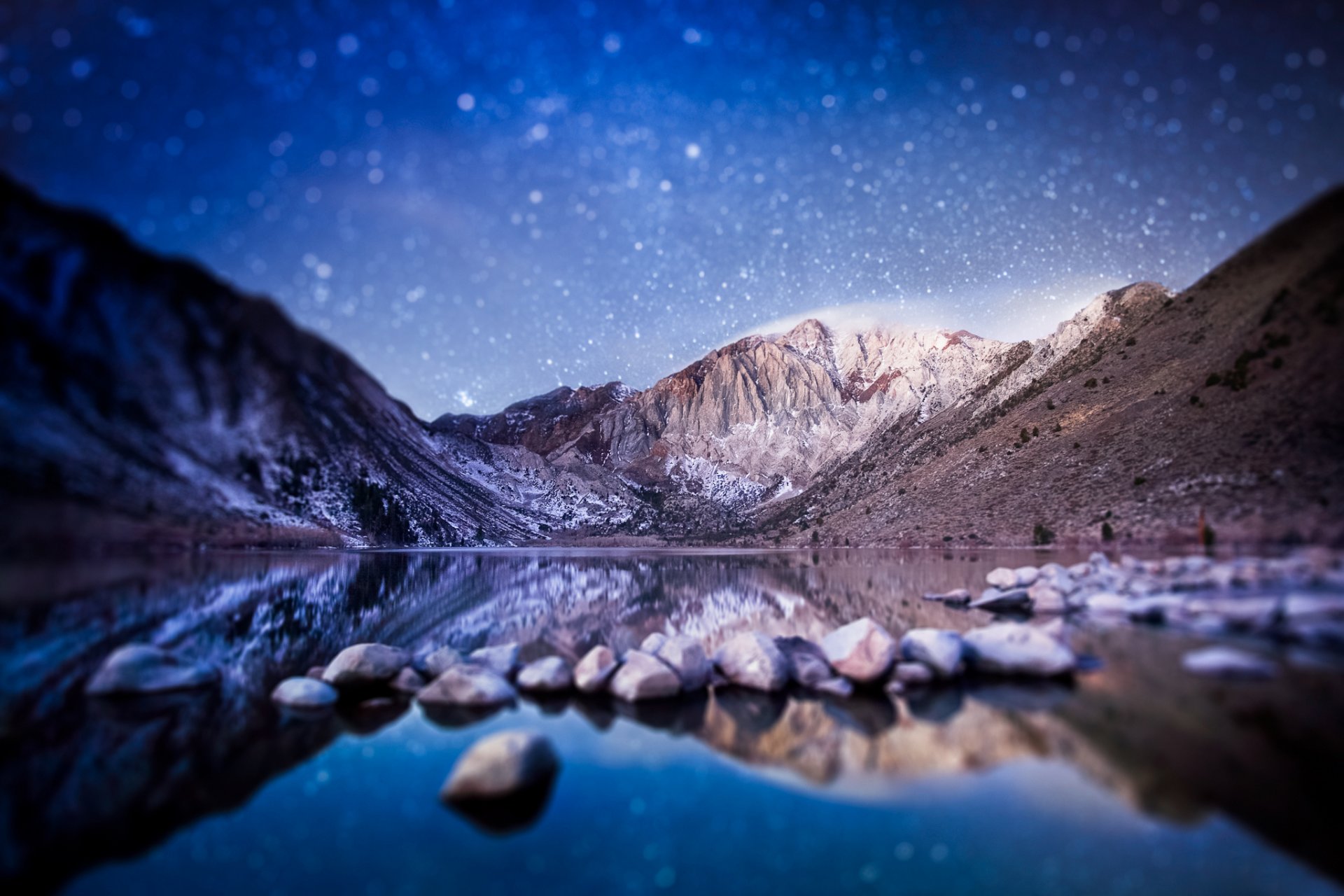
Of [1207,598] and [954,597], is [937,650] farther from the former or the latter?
[954,597]

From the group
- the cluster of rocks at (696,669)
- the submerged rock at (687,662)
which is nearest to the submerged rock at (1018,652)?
the cluster of rocks at (696,669)

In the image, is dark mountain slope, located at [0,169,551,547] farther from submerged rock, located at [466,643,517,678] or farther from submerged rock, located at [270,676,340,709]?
submerged rock, located at [466,643,517,678]

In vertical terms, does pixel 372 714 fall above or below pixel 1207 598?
below

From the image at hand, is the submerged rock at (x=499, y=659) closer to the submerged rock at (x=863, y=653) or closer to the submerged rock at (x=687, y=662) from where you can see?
the submerged rock at (x=687, y=662)

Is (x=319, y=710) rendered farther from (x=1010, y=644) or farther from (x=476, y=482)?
(x=476, y=482)

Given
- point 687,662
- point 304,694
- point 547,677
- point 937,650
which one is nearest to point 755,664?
point 687,662

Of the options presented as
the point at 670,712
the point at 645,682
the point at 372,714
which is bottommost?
the point at 372,714

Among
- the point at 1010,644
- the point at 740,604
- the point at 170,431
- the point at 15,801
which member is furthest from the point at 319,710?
the point at 740,604
